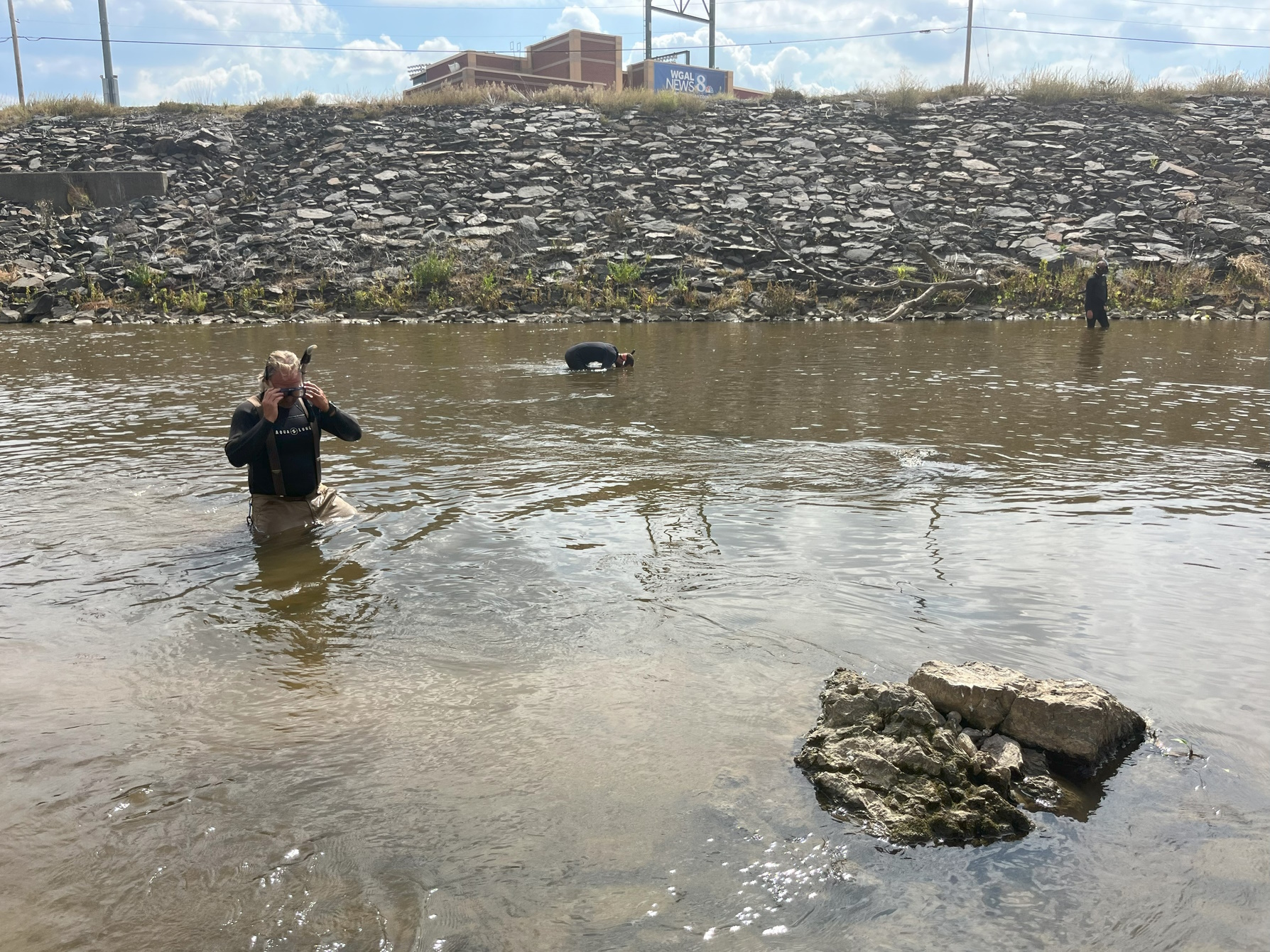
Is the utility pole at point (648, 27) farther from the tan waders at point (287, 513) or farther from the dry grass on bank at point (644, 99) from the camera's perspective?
the tan waders at point (287, 513)

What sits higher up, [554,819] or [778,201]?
[778,201]

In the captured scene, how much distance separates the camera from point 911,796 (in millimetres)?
2932

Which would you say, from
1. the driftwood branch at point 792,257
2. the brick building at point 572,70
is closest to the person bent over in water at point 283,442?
the driftwood branch at point 792,257

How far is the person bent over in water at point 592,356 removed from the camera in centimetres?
1299

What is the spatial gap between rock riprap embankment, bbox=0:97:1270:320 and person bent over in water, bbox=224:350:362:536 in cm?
1587

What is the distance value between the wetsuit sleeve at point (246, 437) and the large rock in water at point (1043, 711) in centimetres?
421

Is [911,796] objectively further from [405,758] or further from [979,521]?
[979,521]

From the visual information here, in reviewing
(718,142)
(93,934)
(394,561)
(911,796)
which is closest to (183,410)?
(394,561)

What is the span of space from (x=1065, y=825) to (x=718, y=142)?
29.8m

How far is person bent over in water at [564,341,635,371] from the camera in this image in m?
13.0

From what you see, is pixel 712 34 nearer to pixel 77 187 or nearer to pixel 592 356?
pixel 77 187


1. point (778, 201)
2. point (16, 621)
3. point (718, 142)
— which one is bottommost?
point (16, 621)

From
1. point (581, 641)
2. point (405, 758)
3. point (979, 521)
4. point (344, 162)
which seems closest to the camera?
point (405, 758)

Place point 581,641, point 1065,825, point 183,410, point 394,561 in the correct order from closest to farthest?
1. point 1065,825
2. point 581,641
3. point 394,561
4. point 183,410
